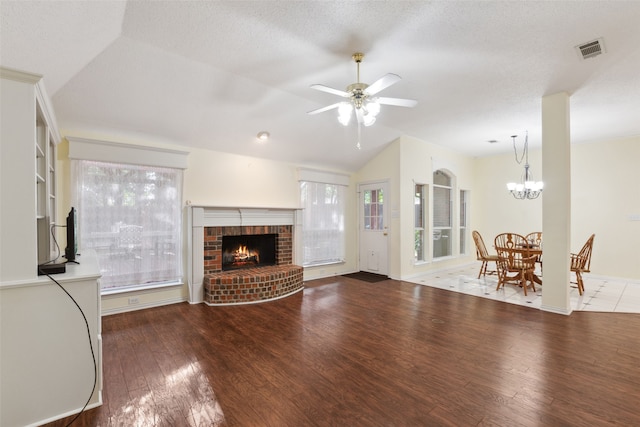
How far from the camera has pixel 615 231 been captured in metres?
5.60

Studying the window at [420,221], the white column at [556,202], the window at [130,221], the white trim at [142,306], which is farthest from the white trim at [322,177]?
the white column at [556,202]

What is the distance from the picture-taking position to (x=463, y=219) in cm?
752

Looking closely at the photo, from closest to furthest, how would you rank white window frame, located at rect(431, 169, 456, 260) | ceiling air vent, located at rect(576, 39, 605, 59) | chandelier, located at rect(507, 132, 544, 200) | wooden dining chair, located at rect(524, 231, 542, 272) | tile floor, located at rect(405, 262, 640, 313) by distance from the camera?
ceiling air vent, located at rect(576, 39, 605, 59), tile floor, located at rect(405, 262, 640, 313), chandelier, located at rect(507, 132, 544, 200), wooden dining chair, located at rect(524, 231, 542, 272), white window frame, located at rect(431, 169, 456, 260)

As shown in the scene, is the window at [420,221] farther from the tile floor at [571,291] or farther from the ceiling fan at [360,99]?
the ceiling fan at [360,99]

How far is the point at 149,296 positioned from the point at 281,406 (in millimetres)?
2918

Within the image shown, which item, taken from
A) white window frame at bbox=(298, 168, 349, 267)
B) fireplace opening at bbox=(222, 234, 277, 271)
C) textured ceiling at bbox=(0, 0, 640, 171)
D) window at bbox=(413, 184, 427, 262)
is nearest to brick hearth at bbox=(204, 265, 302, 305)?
fireplace opening at bbox=(222, 234, 277, 271)

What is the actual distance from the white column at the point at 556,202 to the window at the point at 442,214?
110 inches

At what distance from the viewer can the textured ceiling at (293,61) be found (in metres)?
2.25

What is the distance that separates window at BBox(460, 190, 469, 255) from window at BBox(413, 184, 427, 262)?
71.0 inches

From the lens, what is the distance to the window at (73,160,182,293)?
3.54 m

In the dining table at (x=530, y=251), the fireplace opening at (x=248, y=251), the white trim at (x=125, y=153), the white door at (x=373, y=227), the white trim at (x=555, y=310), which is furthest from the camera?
the white door at (x=373, y=227)

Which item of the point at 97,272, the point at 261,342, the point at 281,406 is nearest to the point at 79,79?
the point at 97,272

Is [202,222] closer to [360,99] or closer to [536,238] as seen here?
[360,99]

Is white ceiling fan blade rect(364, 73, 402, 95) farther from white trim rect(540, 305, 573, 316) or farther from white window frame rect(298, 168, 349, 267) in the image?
white trim rect(540, 305, 573, 316)
